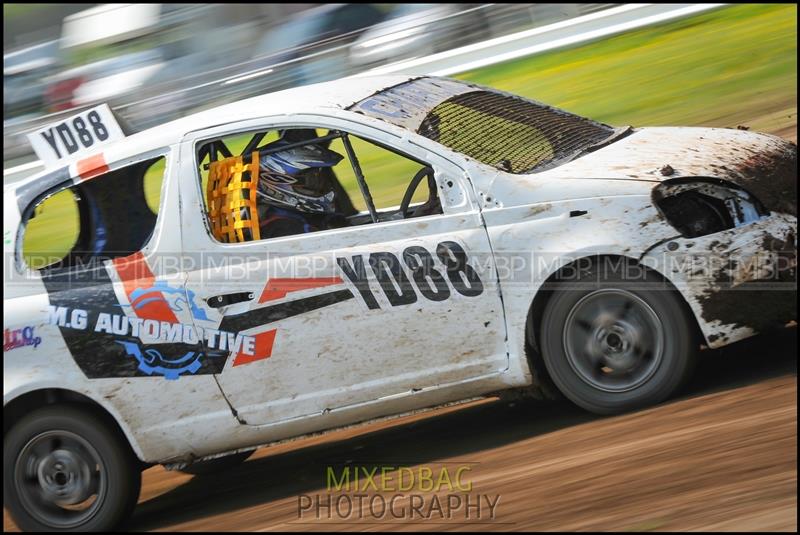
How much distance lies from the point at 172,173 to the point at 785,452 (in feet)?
10.1

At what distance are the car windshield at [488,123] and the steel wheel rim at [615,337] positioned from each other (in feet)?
2.49

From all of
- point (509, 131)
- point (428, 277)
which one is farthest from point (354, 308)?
point (509, 131)

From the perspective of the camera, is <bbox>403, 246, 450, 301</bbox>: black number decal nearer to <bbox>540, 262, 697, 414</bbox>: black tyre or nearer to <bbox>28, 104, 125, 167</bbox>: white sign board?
<bbox>540, 262, 697, 414</bbox>: black tyre

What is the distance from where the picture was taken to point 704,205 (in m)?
4.94

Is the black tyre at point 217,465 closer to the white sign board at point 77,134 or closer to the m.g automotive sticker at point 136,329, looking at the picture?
the m.g automotive sticker at point 136,329

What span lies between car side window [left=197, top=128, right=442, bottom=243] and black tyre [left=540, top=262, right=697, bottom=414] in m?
0.81

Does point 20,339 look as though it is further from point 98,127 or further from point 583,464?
point 583,464

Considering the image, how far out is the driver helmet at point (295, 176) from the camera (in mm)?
5402

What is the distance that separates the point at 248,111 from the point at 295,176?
0.41m

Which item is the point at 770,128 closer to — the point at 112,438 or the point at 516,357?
the point at 516,357

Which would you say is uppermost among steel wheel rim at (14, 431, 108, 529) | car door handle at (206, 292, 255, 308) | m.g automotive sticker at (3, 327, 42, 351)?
car door handle at (206, 292, 255, 308)

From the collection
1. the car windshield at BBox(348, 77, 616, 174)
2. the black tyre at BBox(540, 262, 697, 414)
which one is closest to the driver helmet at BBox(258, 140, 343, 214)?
the car windshield at BBox(348, 77, 616, 174)

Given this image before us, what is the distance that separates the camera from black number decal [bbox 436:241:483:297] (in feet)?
16.5

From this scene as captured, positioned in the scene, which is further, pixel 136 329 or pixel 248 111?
pixel 248 111
